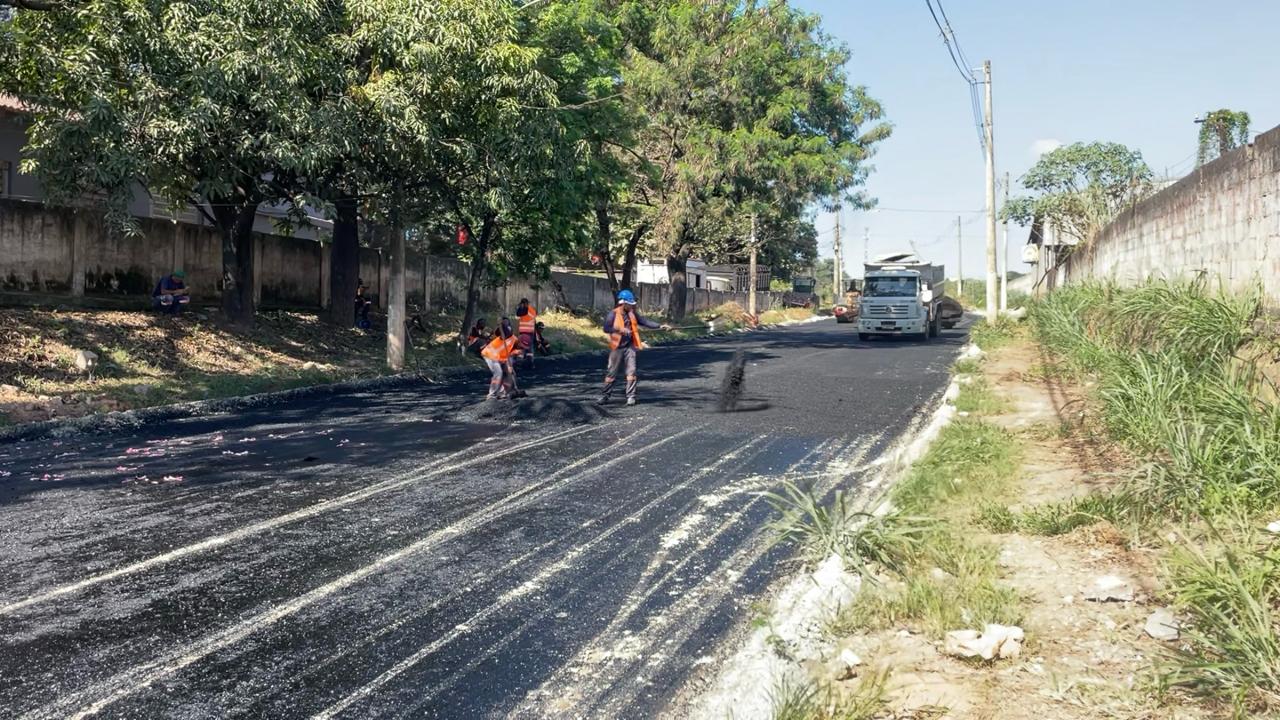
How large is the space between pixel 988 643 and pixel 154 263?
19.5 meters

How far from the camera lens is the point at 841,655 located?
13.7 feet

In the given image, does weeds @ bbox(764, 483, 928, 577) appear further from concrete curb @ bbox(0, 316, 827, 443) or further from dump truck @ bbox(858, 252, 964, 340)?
dump truck @ bbox(858, 252, 964, 340)

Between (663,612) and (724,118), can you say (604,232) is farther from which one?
(663,612)

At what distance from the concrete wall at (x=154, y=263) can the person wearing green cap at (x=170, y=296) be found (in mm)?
457

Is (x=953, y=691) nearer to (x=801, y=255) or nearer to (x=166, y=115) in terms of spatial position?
(x=166, y=115)

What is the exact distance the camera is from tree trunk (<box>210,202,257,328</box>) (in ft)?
62.7

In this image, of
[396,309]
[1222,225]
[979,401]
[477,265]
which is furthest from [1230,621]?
[477,265]

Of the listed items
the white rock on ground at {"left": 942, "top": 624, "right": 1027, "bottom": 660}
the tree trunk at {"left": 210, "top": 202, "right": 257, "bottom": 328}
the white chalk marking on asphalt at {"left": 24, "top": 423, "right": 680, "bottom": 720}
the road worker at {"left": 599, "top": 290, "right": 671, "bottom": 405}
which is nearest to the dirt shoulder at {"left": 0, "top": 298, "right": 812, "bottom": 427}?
the tree trunk at {"left": 210, "top": 202, "right": 257, "bottom": 328}

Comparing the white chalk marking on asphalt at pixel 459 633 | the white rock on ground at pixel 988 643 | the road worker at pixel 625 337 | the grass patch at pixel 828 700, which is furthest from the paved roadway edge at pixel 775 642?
the road worker at pixel 625 337

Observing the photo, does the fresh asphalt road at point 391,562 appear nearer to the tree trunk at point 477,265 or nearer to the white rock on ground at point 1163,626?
the white rock on ground at point 1163,626

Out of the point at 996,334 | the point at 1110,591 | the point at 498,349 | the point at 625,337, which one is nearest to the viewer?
the point at 1110,591

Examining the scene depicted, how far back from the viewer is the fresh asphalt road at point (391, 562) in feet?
13.4

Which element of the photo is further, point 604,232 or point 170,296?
point 604,232

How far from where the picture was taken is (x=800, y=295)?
7588 cm
